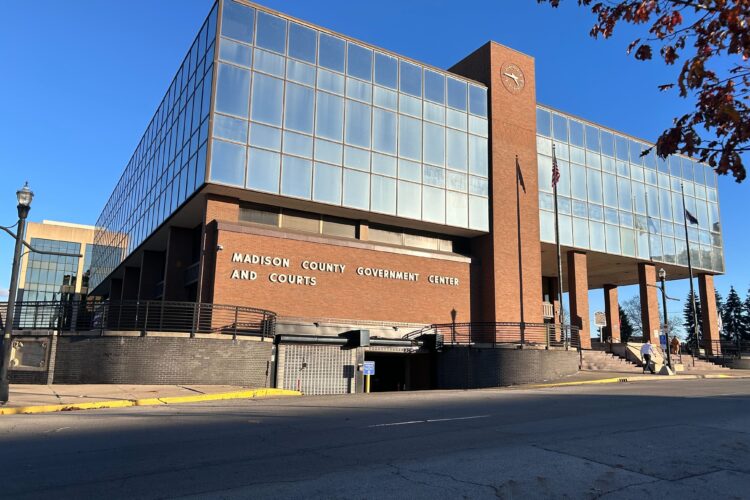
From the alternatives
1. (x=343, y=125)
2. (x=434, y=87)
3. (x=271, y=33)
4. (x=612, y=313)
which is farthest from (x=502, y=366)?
(x=612, y=313)

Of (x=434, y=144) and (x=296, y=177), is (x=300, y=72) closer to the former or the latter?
(x=296, y=177)

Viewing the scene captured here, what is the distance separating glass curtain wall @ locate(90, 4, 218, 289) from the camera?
93.2 ft

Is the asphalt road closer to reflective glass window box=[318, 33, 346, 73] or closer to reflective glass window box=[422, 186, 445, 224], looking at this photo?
reflective glass window box=[422, 186, 445, 224]

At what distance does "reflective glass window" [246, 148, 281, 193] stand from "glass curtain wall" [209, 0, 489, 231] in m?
0.05

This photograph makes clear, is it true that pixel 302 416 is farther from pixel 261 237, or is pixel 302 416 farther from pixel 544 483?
pixel 261 237

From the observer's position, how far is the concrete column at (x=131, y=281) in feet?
145

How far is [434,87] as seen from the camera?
34.5m

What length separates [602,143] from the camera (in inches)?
1677

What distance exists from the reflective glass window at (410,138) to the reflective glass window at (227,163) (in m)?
9.11

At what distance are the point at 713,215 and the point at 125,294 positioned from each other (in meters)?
46.6

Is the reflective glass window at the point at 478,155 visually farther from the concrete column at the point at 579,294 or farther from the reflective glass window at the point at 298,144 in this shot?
the reflective glass window at the point at 298,144

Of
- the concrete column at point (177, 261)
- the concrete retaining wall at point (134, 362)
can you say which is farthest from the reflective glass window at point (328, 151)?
the concrete retaining wall at point (134, 362)

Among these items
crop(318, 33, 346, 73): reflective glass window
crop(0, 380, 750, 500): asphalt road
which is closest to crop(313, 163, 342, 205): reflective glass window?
crop(318, 33, 346, 73): reflective glass window

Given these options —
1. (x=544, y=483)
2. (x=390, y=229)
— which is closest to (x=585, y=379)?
(x=390, y=229)
